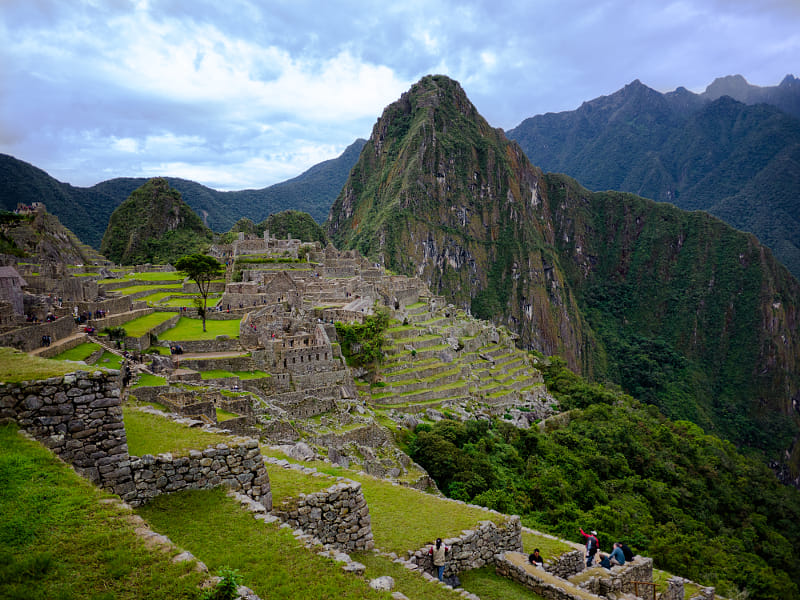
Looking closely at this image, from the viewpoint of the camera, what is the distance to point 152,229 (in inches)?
4001

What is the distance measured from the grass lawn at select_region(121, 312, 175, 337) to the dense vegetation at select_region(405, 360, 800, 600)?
51.0 ft

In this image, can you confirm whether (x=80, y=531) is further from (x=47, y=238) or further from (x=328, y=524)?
(x=47, y=238)

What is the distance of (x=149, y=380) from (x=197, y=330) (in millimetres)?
11057

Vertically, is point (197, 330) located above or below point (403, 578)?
above

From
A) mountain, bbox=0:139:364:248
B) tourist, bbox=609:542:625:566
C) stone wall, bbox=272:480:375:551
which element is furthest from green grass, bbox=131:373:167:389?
mountain, bbox=0:139:364:248

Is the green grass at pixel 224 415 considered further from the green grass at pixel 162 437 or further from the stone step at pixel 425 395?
the stone step at pixel 425 395

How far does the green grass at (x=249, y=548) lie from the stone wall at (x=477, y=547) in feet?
10.2

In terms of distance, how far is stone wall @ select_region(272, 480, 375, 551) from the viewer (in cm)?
675

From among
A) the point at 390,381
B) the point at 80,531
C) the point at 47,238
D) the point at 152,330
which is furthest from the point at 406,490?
the point at 47,238

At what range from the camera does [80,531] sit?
Answer: 14.2 feet

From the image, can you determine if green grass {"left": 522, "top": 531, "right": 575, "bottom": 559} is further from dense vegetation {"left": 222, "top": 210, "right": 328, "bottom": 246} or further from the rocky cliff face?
the rocky cliff face

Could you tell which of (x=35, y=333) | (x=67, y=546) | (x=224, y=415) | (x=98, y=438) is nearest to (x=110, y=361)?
(x=35, y=333)

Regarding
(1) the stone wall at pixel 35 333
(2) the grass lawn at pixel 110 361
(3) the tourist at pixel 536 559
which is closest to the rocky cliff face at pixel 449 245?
(1) the stone wall at pixel 35 333

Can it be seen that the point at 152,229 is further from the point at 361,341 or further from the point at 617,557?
the point at 617,557
